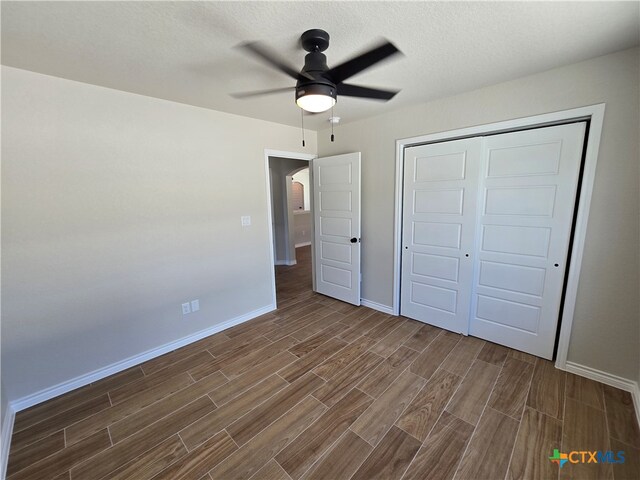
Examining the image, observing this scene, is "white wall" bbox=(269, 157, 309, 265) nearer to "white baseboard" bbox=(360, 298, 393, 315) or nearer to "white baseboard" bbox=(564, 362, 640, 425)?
"white baseboard" bbox=(360, 298, 393, 315)

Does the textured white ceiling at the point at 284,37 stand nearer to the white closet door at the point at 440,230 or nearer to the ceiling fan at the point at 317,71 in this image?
the ceiling fan at the point at 317,71

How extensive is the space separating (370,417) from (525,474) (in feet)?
2.89

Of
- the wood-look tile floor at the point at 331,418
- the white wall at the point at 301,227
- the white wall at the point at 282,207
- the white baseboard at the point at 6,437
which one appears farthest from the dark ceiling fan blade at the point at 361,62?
the white wall at the point at 301,227

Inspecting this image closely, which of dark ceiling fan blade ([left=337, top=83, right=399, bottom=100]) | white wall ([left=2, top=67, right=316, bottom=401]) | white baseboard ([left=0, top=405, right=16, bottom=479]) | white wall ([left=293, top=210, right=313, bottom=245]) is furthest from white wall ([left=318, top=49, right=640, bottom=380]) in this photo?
white wall ([left=293, top=210, right=313, bottom=245])

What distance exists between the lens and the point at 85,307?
2.18m

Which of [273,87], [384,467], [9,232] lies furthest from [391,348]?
[9,232]

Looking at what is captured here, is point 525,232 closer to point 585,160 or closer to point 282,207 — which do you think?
point 585,160

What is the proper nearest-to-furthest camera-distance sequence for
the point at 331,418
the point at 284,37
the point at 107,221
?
1. the point at 284,37
2. the point at 331,418
3. the point at 107,221

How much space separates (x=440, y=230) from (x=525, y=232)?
0.73 m

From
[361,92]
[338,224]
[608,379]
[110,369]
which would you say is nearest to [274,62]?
[361,92]

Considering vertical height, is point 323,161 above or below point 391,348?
above

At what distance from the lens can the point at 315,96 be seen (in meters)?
1.44

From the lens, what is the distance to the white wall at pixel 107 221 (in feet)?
6.22

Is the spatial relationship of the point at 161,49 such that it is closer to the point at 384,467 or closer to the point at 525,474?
the point at 384,467
